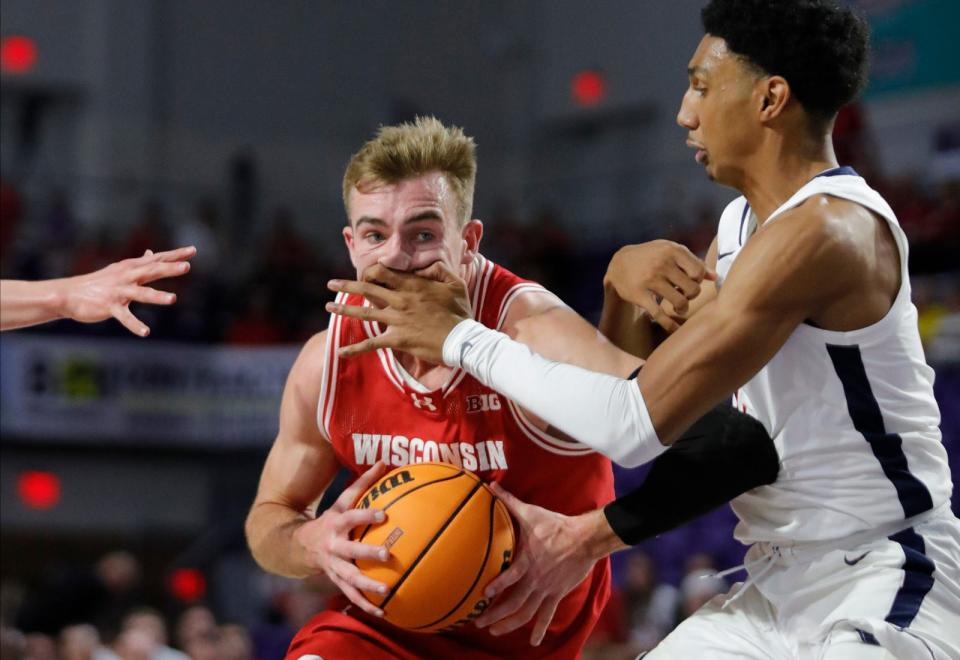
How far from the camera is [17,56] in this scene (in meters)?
16.4

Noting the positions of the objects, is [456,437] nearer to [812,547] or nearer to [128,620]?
[812,547]

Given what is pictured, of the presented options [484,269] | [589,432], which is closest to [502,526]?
[589,432]

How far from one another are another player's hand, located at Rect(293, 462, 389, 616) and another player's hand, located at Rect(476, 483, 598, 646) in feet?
1.08

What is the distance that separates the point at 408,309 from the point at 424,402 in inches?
16.6

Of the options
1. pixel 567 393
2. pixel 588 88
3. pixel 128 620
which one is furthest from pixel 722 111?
pixel 588 88

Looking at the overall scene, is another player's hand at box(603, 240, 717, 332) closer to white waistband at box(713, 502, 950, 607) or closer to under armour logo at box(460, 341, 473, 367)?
under armour logo at box(460, 341, 473, 367)

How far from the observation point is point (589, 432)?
123 inches

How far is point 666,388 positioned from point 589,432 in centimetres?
20

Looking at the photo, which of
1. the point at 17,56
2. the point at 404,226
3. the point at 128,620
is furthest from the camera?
the point at 17,56

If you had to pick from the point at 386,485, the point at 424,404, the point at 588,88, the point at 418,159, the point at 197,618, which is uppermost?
the point at 588,88

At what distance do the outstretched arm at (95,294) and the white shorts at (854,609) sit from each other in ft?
5.12

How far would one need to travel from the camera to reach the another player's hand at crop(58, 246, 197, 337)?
3469 mm

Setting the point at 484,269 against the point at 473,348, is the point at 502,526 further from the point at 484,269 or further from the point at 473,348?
the point at 484,269

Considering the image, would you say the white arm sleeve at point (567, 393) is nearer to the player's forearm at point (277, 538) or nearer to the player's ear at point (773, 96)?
the player's ear at point (773, 96)
